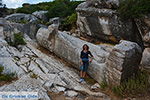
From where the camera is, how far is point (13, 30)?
15273mm

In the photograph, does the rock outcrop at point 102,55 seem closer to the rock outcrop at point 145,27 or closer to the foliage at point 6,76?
the rock outcrop at point 145,27

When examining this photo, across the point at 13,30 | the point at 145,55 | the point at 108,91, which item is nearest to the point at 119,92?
the point at 108,91

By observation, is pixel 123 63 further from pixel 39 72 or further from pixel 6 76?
pixel 6 76

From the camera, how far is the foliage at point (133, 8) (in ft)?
37.7

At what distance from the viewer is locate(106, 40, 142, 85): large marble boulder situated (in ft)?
27.8

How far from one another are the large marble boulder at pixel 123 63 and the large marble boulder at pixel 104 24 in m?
4.02

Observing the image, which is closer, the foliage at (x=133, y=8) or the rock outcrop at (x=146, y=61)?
the rock outcrop at (x=146, y=61)

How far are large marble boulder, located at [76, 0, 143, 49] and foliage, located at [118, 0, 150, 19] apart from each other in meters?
0.46

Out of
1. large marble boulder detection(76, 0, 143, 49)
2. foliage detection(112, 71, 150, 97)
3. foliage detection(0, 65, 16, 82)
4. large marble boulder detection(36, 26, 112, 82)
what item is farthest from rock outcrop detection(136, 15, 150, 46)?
foliage detection(0, 65, 16, 82)

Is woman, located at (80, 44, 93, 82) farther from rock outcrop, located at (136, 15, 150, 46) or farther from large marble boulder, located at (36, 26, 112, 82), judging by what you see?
rock outcrop, located at (136, 15, 150, 46)

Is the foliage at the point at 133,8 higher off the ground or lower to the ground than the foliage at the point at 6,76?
higher

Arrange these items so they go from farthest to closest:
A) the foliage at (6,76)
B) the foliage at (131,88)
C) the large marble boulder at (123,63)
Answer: the foliage at (6,76)
the large marble boulder at (123,63)
the foliage at (131,88)

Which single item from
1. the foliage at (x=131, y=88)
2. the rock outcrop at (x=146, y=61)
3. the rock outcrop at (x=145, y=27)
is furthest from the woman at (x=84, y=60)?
the rock outcrop at (x=145, y=27)

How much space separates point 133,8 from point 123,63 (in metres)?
4.73
